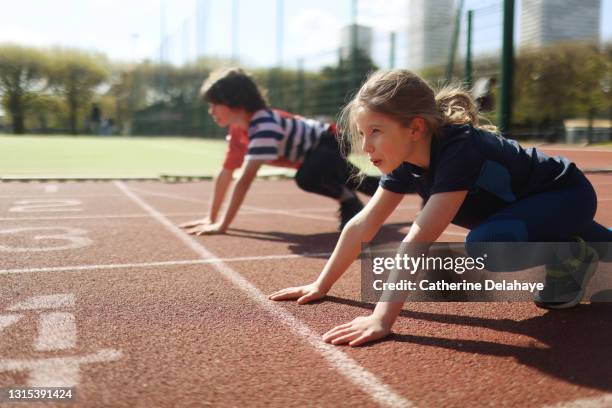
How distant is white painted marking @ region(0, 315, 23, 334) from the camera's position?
2176 mm

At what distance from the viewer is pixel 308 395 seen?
1.63 m

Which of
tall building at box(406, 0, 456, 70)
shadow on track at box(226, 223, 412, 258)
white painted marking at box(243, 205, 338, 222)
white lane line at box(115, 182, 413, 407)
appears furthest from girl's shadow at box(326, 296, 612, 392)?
tall building at box(406, 0, 456, 70)

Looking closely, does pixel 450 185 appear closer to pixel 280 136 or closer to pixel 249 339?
pixel 249 339

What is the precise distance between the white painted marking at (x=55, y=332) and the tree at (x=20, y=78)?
2011cm

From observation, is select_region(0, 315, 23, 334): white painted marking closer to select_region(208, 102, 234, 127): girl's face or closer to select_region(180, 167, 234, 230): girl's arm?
select_region(180, 167, 234, 230): girl's arm

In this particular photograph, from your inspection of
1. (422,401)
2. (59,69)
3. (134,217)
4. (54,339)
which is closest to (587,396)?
(422,401)

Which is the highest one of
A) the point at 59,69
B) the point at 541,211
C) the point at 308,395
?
the point at 59,69

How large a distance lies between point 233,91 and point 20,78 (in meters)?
20.6

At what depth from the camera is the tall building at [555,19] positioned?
33.5ft

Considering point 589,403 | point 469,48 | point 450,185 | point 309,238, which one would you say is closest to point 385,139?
point 450,185

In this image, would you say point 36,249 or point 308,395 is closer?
point 308,395

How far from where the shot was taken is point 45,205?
19.7ft

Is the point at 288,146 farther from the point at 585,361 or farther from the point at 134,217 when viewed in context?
the point at 585,361

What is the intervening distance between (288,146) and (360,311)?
8.33 feet
